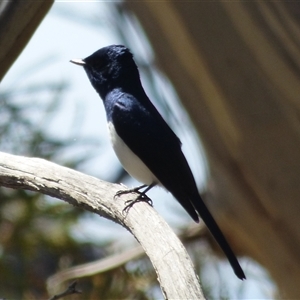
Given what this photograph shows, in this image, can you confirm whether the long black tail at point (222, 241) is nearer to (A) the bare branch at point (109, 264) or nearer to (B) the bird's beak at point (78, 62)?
(A) the bare branch at point (109, 264)

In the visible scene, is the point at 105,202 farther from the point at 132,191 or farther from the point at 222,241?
the point at 222,241

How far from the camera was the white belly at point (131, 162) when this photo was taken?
3.46 meters

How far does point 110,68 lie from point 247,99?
4.05 feet

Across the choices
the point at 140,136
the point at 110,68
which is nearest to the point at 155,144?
the point at 140,136

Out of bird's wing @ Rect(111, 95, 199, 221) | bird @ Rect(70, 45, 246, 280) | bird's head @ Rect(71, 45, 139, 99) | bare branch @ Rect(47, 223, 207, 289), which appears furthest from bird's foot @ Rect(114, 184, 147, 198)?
bird's head @ Rect(71, 45, 139, 99)

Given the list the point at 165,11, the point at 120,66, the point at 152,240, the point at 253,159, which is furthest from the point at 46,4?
the point at 120,66

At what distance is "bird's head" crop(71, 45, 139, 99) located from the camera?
3.90m

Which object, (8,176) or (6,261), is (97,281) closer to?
(6,261)

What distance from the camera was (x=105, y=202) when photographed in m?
2.81

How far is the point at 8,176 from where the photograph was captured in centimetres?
299

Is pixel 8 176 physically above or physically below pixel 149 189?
above

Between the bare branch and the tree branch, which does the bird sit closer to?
the tree branch

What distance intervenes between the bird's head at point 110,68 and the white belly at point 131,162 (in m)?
0.49

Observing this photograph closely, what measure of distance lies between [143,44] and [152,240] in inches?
49.2
